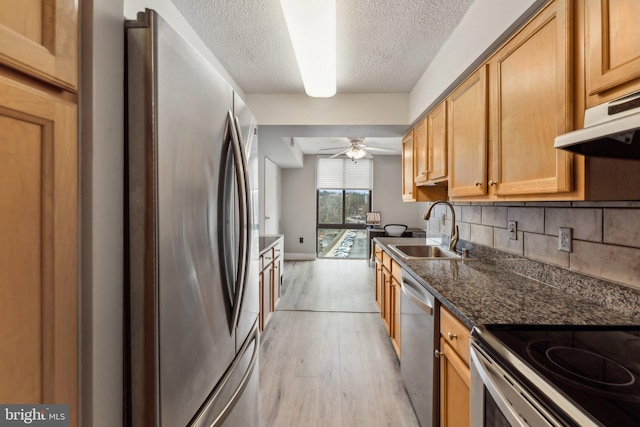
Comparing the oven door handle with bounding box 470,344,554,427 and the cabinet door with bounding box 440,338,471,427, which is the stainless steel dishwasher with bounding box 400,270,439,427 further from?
the oven door handle with bounding box 470,344,554,427

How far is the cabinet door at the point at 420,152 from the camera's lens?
103 inches

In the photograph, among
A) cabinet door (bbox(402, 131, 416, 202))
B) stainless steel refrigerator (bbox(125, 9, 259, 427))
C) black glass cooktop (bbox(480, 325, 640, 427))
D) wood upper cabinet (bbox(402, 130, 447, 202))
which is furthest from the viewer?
cabinet door (bbox(402, 131, 416, 202))

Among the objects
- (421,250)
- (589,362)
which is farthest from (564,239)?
(421,250)

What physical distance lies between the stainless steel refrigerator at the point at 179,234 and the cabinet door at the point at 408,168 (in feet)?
7.84

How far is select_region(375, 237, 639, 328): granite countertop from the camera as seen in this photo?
3.40 ft

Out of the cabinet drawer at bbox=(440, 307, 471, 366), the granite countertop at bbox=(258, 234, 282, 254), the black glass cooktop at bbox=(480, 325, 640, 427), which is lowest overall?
the cabinet drawer at bbox=(440, 307, 471, 366)

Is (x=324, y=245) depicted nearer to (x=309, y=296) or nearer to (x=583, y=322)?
(x=309, y=296)

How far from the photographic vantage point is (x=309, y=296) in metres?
4.06

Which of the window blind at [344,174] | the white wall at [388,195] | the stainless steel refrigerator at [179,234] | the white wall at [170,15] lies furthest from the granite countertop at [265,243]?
the white wall at [388,195]

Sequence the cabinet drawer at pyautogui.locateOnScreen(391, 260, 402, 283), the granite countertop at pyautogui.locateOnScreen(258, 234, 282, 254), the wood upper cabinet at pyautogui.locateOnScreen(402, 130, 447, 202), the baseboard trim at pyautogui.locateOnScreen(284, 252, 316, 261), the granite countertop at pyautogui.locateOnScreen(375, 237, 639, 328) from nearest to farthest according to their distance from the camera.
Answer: the granite countertop at pyautogui.locateOnScreen(375, 237, 639, 328) → the cabinet drawer at pyautogui.locateOnScreen(391, 260, 402, 283) → the granite countertop at pyautogui.locateOnScreen(258, 234, 282, 254) → the wood upper cabinet at pyautogui.locateOnScreen(402, 130, 447, 202) → the baseboard trim at pyautogui.locateOnScreen(284, 252, 316, 261)

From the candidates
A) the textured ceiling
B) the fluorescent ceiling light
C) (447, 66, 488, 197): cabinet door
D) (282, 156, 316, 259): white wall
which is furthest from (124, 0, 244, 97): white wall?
(282, 156, 316, 259): white wall

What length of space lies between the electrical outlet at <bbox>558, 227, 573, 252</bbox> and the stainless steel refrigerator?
1491 mm

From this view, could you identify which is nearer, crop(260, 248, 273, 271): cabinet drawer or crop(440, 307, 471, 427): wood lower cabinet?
crop(440, 307, 471, 427): wood lower cabinet

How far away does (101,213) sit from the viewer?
Answer: 68 centimetres
